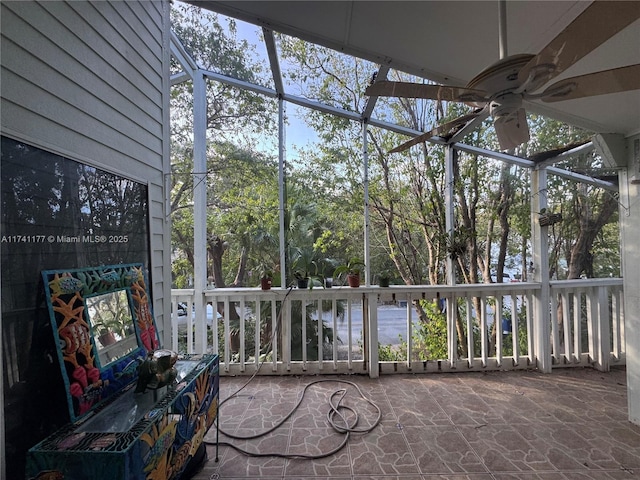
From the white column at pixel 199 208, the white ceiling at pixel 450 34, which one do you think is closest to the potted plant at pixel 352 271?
the white column at pixel 199 208

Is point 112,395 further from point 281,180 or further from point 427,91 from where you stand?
point 281,180

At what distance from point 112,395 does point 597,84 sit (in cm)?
246

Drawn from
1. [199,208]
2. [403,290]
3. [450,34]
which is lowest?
[403,290]

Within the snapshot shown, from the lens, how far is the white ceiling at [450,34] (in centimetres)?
156

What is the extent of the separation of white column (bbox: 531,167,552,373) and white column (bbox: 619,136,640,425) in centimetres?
88

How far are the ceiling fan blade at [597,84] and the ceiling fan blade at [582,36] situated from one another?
3.4 inches

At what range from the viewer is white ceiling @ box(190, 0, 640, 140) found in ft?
5.11

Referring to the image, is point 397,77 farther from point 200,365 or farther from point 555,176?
point 200,365

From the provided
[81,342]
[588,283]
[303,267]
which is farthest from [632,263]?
[81,342]

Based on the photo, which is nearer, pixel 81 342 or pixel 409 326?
pixel 81 342

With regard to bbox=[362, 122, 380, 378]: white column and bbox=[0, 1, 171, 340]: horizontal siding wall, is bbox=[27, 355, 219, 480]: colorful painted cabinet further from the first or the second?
bbox=[362, 122, 380, 378]: white column

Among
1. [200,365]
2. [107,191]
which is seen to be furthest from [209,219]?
[200,365]

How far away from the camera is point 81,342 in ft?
4.03

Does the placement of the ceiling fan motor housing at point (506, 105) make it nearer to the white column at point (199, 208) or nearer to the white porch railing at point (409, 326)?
the white porch railing at point (409, 326)
